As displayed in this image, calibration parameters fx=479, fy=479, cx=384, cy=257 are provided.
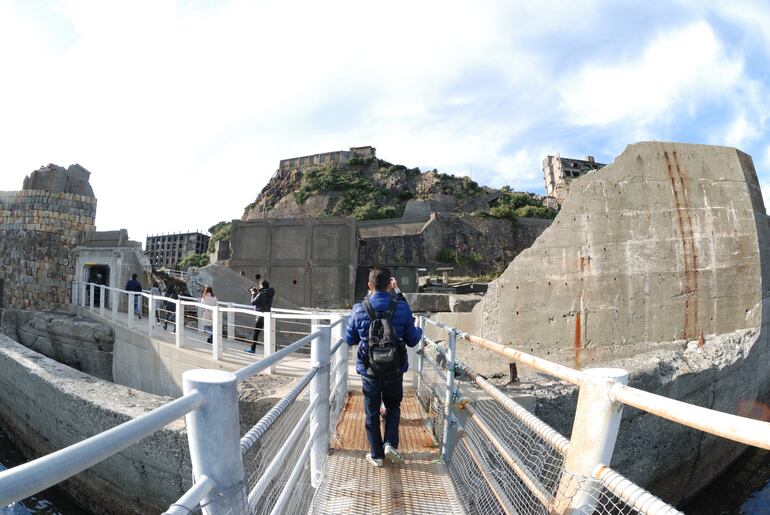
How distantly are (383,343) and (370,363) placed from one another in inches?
9.5

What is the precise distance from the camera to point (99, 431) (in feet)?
18.4

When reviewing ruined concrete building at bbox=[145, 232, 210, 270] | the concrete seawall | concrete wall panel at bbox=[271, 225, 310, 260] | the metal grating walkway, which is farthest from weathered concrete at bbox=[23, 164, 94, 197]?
ruined concrete building at bbox=[145, 232, 210, 270]

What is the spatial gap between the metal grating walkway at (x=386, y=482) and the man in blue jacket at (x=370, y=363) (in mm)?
162

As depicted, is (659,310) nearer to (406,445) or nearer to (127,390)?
(406,445)

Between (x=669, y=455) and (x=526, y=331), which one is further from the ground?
(x=526, y=331)

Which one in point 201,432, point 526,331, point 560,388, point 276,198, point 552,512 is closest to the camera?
point 201,432

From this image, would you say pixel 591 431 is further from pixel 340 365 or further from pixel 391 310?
pixel 340 365

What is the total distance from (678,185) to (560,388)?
4176 millimetres

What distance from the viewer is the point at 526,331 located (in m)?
7.86

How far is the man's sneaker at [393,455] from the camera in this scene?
378 cm

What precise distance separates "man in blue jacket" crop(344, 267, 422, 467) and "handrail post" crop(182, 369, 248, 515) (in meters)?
2.20

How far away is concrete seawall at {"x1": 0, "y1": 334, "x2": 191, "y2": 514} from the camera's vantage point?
491cm

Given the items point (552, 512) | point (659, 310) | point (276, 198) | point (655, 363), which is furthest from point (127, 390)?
point (276, 198)

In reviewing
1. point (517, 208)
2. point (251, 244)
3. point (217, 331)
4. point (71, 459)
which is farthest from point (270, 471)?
point (517, 208)
